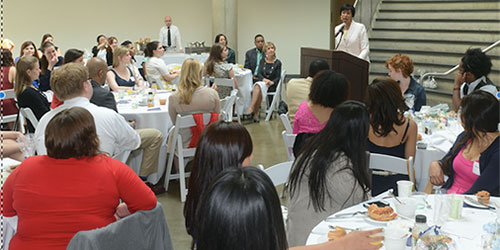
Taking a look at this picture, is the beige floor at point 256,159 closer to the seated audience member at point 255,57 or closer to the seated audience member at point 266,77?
the seated audience member at point 266,77

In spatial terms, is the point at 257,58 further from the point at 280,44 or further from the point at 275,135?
the point at 280,44

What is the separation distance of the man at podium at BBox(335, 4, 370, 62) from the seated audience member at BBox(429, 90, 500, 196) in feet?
15.4

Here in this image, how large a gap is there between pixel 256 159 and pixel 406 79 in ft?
6.73

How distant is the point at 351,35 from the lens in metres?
7.84

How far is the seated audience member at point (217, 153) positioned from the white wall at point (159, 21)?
13102mm

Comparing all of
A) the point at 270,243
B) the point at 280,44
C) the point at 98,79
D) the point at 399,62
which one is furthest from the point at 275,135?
the point at 280,44

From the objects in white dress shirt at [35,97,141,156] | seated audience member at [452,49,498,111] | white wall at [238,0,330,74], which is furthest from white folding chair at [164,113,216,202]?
white wall at [238,0,330,74]

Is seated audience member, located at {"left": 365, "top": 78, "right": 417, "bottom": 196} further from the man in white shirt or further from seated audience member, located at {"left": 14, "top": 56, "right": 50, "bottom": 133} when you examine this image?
the man in white shirt

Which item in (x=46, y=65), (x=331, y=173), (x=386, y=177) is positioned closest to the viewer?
(x=331, y=173)

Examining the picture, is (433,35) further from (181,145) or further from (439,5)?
(181,145)

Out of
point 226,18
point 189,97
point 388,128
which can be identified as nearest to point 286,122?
point 189,97

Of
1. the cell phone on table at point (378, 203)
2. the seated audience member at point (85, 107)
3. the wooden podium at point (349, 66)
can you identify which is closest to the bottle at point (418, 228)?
the cell phone on table at point (378, 203)

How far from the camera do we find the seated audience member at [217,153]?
2238 mm

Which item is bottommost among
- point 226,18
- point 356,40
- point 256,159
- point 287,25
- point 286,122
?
point 256,159
